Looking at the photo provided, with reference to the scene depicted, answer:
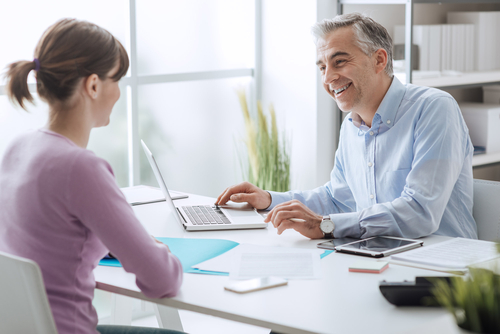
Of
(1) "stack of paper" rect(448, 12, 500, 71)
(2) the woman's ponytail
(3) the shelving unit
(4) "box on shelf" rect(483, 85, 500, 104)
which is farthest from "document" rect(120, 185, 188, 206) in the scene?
(4) "box on shelf" rect(483, 85, 500, 104)

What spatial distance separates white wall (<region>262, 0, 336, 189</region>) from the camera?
351 cm

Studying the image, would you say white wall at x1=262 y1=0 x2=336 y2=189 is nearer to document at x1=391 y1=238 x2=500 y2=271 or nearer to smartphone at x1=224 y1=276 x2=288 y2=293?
document at x1=391 y1=238 x2=500 y2=271

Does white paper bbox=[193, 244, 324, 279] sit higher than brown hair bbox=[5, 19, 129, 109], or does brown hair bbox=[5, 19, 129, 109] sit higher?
brown hair bbox=[5, 19, 129, 109]

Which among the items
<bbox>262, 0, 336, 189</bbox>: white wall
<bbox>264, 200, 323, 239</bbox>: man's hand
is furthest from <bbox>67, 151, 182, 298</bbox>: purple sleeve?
<bbox>262, 0, 336, 189</bbox>: white wall

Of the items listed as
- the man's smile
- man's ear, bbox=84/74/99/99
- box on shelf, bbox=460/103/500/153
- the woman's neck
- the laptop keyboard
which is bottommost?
the laptop keyboard

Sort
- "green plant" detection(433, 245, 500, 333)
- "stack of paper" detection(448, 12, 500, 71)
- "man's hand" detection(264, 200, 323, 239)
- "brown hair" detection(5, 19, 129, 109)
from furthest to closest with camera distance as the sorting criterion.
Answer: "stack of paper" detection(448, 12, 500, 71), "man's hand" detection(264, 200, 323, 239), "brown hair" detection(5, 19, 129, 109), "green plant" detection(433, 245, 500, 333)

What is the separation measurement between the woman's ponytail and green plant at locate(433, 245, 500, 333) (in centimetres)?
103

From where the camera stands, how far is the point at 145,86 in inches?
131

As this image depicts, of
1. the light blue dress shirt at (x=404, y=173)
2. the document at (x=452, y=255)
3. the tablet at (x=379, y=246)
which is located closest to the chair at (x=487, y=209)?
the light blue dress shirt at (x=404, y=173)

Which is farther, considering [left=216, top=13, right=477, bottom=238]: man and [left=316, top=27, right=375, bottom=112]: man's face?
[left=316, top=27, right=375, bottom=112]: man's face

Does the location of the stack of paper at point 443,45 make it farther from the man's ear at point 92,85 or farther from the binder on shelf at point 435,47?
the man's ear at point 92,85

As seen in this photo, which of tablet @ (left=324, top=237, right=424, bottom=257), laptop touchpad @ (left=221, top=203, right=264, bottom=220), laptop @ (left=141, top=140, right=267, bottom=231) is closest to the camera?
tablet @ (left=324, top=237, right=424, bottom=257)

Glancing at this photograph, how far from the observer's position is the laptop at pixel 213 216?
1.89m

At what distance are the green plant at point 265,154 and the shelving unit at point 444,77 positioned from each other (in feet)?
2.58
